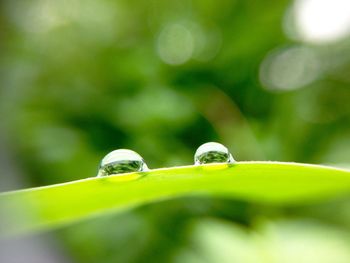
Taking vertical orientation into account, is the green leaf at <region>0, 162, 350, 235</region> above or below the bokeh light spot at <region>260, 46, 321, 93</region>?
below

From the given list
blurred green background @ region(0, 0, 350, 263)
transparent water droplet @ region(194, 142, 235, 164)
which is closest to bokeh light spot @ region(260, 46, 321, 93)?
blurred green background @ region(0, 0, 350, 263)

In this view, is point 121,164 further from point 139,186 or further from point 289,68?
point 289,68

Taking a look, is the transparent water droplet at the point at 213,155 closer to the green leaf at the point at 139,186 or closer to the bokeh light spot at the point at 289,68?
the green leaf at the point at 139,186

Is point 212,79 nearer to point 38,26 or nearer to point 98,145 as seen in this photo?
point 98,145

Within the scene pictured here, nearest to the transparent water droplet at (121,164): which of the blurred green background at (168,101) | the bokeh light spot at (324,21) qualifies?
the blurred green background at (168,101)

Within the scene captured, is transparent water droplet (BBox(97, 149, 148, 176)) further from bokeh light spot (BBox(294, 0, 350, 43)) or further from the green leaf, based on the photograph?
bokeh light spot (BBox(294, 0, 350, 43))

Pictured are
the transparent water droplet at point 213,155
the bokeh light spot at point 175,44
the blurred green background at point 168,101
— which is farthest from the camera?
the bokeh light spot at point 175,44
